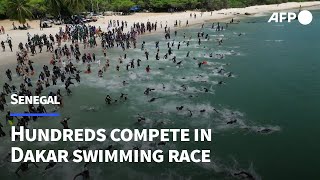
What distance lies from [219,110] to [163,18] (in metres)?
64.1

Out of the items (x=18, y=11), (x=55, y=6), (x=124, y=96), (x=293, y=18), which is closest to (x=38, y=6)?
(x=55, y=6)

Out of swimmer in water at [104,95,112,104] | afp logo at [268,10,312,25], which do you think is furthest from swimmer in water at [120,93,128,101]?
afp logo at [268,10,312,25]

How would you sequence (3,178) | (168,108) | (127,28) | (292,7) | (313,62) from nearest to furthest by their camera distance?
1. (3,178)
2. (168,108)
3. (313,62)
4. (127,28)
5. (292,7)

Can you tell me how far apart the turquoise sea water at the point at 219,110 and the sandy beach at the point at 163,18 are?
48.7ft

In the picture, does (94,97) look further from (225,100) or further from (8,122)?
(225,100)

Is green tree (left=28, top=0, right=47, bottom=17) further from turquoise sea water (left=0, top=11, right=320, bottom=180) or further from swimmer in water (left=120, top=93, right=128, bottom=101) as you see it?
swimmer in water (left=120, top=93, right=128, bottom=101)

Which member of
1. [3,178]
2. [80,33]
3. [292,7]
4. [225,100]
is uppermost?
[292,7]

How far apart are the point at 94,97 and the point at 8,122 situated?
9660 mm

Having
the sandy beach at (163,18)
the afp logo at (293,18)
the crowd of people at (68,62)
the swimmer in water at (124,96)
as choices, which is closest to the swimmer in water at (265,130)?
the crowd of people at (68,62)

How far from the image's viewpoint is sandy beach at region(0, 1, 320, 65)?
66.8m

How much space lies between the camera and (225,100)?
→ 3888 cm

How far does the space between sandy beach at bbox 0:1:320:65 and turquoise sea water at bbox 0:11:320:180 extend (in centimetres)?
1483

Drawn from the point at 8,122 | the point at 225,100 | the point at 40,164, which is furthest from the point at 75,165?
the point at 225,100

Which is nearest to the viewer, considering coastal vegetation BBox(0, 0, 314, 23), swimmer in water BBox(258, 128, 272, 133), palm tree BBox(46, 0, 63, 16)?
swimmer in water BBox(258, 128, 272, 133)
